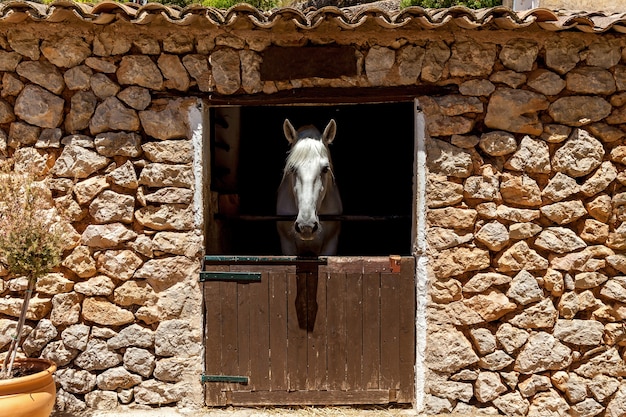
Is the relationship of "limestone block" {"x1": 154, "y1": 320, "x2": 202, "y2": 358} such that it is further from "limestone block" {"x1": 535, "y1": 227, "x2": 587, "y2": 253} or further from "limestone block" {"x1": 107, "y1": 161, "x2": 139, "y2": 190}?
Answer: "limestone block" {"x1": 535, "y1": 227, "x2": 587, "y2": 253}

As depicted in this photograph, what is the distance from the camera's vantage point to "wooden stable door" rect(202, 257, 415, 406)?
15.1ft

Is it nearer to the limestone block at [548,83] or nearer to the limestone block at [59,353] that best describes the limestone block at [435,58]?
the limestone block at [548,83]

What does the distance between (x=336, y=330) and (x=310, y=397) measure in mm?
609

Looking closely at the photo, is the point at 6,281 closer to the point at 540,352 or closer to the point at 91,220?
the point at 91,220

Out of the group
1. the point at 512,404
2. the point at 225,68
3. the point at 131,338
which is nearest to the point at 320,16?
the point at 225,68

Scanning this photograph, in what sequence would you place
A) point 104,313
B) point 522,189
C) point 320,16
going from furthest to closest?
point 104,313, point 522,189, point 320,16

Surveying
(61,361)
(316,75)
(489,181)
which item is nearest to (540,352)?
(489,181)

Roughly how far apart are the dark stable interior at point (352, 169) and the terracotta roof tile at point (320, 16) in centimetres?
252

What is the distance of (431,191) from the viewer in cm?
450

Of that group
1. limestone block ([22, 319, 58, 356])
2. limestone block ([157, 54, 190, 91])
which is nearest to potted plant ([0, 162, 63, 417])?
limestone block ([22, 319, 58, 356])

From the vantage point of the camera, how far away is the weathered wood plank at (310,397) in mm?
4664

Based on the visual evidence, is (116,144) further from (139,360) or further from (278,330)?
(278,330)

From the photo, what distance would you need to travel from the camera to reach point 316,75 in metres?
4.47

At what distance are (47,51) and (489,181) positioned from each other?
3.69 metres
